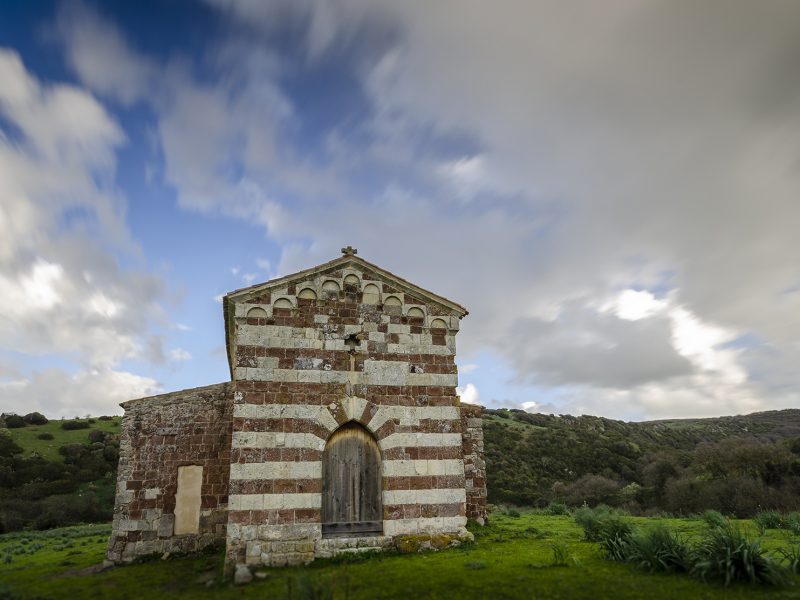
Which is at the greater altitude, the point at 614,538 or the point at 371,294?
the point at 371,294

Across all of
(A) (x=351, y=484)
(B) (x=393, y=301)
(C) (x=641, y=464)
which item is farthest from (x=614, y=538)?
(C) (x=641, y=464)

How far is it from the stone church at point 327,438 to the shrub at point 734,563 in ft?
16.6

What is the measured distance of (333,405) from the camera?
11.5 metres

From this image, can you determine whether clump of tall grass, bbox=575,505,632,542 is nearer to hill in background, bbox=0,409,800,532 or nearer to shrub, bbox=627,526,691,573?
shrub, bbox=627,526,691,573

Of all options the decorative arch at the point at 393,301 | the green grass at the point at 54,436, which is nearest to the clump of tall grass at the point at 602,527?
the decorative arch at the point at 393,301

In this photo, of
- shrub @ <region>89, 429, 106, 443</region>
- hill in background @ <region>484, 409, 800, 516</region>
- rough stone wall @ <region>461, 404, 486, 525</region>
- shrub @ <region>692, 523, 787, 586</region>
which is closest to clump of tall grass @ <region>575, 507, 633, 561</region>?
shrub @ <region>692, 523, 787, 586</region>

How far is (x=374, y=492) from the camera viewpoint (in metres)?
11.5

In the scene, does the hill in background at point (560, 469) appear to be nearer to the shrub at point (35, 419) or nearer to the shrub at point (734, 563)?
the shrub at point (35, 419)

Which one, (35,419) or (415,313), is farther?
(35,419)

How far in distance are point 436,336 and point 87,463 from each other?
1397 inches

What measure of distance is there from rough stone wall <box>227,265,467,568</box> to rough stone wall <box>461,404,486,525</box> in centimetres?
375

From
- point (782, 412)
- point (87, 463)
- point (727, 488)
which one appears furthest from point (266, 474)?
point (782, 412)

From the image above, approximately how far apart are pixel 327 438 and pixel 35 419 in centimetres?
4928

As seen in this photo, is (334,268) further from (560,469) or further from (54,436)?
(54,436)
